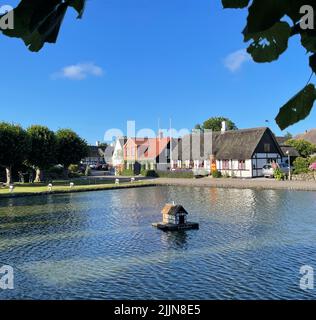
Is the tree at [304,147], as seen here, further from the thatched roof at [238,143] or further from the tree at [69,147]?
the tree at [69,147]

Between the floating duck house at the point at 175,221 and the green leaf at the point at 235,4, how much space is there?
22567 mm

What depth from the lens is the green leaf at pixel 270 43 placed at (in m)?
1.24

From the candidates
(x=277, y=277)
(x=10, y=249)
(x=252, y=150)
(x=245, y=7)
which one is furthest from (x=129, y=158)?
(x=245, y=7)

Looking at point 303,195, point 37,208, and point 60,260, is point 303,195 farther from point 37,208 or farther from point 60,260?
point 60,260

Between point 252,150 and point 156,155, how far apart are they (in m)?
25.7

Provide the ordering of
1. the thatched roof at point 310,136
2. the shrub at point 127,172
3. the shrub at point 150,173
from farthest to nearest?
the thatched roof at point 310,136, the shrub at point 127,172, the shrub at point 150,173

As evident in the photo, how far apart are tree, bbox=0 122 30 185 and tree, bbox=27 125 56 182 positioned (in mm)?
3024

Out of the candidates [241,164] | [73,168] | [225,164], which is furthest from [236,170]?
[73,168]

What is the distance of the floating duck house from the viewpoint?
930 inches

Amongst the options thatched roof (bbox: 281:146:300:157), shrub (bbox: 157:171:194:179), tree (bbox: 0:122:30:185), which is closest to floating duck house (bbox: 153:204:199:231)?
tree (bbox: 0:122:30:185)

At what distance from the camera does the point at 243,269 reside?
1526 centimetres

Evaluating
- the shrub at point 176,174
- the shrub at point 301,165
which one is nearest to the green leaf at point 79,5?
the shrub at point 301,165

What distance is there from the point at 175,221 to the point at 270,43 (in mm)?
23206

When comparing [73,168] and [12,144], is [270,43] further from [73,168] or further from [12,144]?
[73,168]
